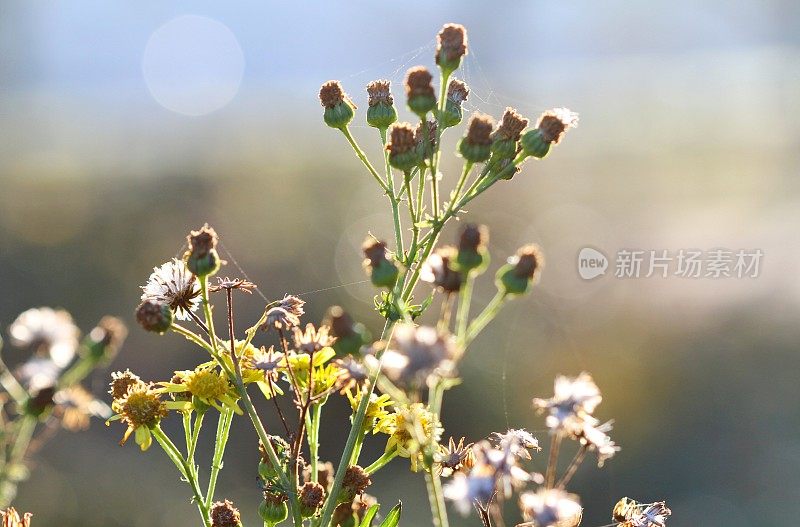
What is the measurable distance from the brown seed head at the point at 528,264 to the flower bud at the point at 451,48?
1.18ft

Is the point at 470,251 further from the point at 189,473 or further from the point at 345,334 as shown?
the point at 189,473

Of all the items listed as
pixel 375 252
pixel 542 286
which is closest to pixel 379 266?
pixel 375 252

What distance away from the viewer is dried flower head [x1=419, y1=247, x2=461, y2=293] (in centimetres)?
85

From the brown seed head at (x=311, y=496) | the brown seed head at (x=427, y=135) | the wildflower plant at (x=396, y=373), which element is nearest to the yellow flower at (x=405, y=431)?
the wildflower plant at (x=396, y=373)

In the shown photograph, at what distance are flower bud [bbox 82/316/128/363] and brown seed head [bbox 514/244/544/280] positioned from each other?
1.35ft

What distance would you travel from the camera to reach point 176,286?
1.01 metres

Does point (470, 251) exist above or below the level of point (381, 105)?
below

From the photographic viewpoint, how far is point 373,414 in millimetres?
1053

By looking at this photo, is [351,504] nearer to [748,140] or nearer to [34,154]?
[748,140]

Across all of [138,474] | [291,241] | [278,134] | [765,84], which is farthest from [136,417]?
[278,134]

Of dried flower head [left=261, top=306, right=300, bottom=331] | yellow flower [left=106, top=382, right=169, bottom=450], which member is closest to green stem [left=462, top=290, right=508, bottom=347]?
dried flower head [left=261, top=306, right=300, bottom=331]

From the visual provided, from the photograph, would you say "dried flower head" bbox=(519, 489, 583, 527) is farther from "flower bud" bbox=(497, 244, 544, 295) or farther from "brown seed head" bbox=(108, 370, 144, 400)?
"brown seed head" bbox=(108, 370, 144, 400)

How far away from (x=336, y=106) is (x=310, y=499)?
0.59m

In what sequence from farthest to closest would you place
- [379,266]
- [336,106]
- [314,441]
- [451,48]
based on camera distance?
Result: [336,106]
[451,48]
[314,441]
[379,266]
